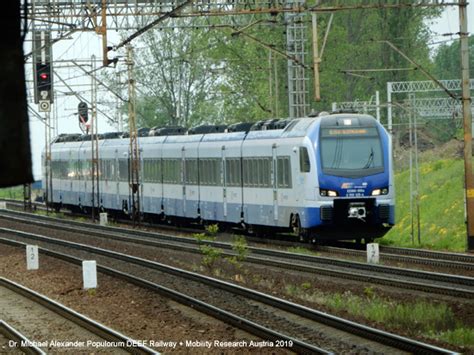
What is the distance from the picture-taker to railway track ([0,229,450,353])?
10602 mm

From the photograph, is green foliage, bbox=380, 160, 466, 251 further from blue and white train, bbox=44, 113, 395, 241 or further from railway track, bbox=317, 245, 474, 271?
railway track, bbox=317, 245, 474, 271

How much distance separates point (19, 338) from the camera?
40.5 feet

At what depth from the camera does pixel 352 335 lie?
11.6 metres

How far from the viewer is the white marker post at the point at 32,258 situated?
22.3 metres

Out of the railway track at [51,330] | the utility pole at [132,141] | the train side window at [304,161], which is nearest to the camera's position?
the railway track at [51,330]

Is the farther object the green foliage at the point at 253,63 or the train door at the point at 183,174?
the green foliage at the point at 253,63

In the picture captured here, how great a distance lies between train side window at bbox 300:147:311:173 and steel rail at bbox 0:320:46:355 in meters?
11.9

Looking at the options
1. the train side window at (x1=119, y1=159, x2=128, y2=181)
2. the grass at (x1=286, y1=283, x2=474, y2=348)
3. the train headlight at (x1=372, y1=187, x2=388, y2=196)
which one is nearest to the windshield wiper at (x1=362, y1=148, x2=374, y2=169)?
the train headlight at (x1=372, y1=187, x2=388, y2=196)

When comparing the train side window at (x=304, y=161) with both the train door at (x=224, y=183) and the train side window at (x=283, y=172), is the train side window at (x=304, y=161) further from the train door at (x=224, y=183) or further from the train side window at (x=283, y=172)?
the train door at (x=224, y=183)

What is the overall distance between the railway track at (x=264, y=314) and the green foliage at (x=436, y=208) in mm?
8850

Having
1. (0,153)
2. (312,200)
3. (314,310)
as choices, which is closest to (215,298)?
(314,310)

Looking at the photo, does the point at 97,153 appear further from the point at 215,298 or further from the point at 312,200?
the point at 215,298

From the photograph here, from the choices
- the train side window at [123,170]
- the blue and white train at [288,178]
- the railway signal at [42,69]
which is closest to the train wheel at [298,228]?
the blue and white train at [288,178]

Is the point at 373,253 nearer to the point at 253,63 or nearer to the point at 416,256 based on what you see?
the point at 416,256
